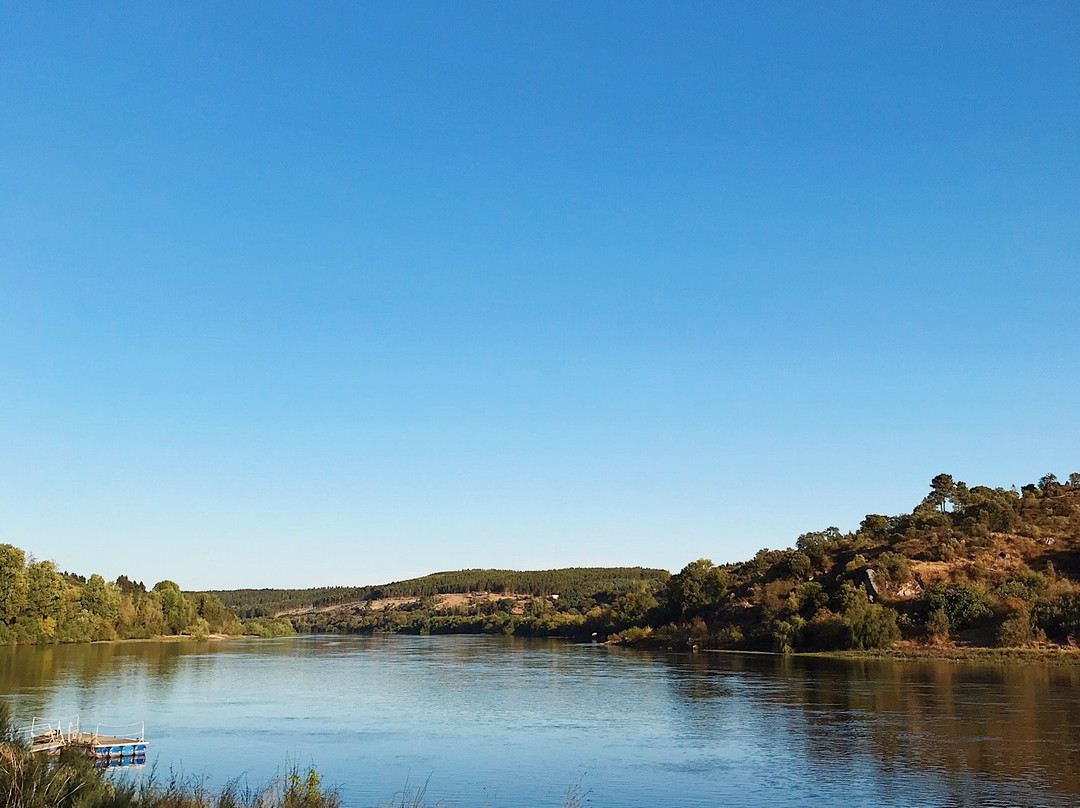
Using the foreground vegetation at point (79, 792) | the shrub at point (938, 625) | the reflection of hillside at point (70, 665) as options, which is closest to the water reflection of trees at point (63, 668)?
the reflection of hillside at point (70, 665)

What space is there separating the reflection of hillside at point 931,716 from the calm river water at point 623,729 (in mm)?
144

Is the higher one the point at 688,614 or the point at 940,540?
the point at 940,540

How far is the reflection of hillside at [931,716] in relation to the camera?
31453mm

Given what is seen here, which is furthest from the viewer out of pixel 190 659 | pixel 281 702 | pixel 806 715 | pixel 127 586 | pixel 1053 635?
pixel 127 586

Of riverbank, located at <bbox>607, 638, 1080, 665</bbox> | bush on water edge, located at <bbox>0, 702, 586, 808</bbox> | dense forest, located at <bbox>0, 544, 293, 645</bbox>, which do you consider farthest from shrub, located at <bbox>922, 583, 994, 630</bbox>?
dense forest, located at <bbox>0, 544, 293, 645</bbox>

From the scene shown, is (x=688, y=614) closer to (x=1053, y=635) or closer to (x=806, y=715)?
(x=1053, y=635)

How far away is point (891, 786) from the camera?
96.5 ft

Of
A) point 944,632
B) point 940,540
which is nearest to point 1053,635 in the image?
point 944,632

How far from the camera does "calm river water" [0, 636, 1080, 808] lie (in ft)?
97.3

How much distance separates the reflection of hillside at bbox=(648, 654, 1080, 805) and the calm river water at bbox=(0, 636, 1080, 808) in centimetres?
14

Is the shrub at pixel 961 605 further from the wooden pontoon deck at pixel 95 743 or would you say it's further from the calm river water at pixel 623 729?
the wooden pontoon deck at pixel 95 743

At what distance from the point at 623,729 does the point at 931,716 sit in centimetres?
1478

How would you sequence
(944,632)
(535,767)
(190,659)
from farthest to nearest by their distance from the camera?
(190,659)
(944,632)
(535,767)

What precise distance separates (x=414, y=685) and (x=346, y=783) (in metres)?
39.5
